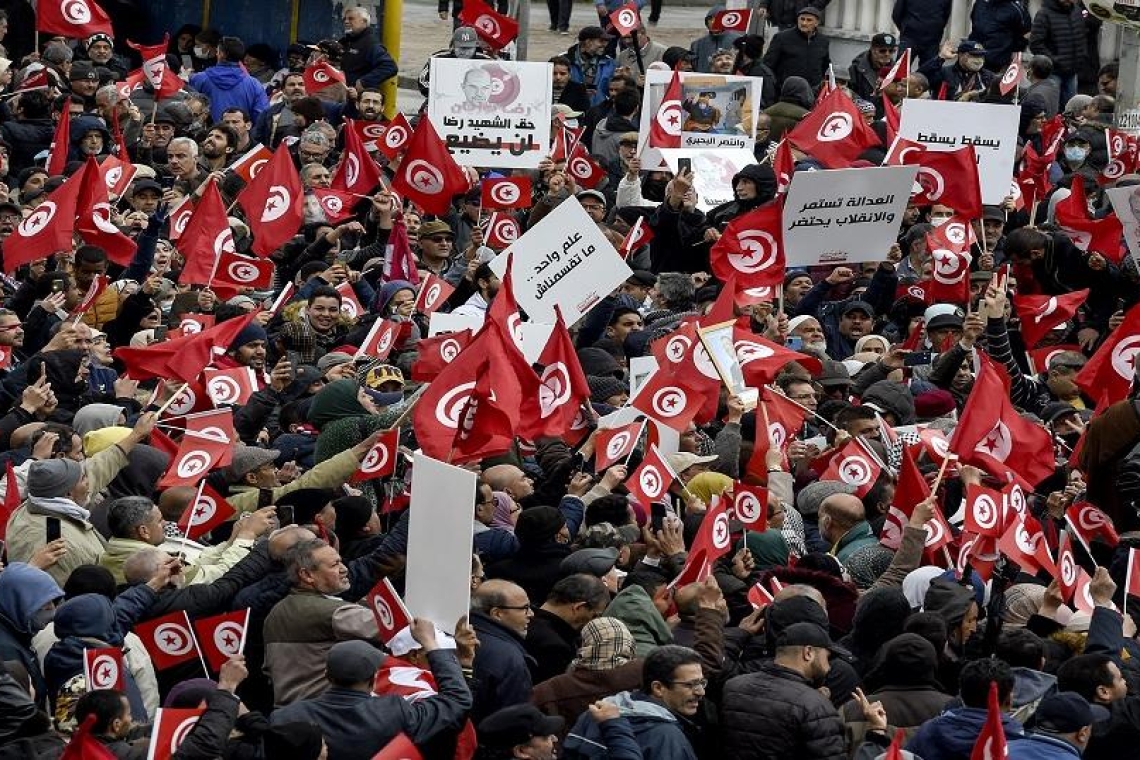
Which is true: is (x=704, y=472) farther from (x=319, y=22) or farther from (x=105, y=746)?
(x=319, y=22)

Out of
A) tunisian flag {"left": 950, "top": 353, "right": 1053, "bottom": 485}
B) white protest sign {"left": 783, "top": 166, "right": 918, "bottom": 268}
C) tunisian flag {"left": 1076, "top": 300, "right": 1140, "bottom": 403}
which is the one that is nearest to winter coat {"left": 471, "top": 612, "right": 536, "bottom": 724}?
tunisian flag {"left": 950, "top": 353, "right": 1053, "bottom": 485}

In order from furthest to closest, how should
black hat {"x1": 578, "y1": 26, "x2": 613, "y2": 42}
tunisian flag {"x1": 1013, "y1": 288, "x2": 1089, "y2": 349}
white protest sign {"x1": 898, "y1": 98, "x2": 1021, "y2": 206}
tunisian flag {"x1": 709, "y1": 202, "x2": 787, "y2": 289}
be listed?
black hat {"x1": 578, "y1": 26, "x2": 613, "y2": 42}
white protest sign {"x1": 898, "y1": 98, "x2": 1021, "y2": 206}
tunisian flag {"x1": 709, "y1": 202, "x2": 787, "y2": 289}
tunisian flag {"x1": 1013, "y1": 288, "x2": 1089, "y2": 349}

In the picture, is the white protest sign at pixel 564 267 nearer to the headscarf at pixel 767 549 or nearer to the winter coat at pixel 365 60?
the headscarf at pixel 767 549

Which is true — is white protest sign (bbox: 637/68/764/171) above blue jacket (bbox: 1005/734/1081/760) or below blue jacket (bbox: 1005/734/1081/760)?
below

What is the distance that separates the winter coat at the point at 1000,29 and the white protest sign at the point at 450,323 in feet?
32.2

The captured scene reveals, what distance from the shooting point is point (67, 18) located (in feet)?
69.1

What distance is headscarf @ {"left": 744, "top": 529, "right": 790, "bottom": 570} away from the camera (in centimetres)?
1143

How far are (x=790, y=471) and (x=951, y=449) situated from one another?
100 centimetres

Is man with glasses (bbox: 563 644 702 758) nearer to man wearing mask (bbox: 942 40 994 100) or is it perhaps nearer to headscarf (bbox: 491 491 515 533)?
headscarf (bbox: 491 491 515 533)

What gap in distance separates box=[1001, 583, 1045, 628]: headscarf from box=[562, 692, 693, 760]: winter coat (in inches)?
93.4

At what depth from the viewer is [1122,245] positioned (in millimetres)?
17156

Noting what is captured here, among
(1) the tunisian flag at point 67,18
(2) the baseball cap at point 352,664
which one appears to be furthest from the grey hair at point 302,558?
(1) the tunisian flag at point 67,18

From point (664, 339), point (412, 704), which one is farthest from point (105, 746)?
point (664, 339)

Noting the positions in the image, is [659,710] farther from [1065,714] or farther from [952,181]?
[952,181]
